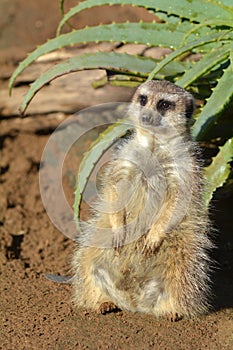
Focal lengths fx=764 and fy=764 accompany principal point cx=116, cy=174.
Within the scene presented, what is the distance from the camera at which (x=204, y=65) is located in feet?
12.8

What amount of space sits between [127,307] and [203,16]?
164 cm

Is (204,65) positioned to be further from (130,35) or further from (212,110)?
(130,35)

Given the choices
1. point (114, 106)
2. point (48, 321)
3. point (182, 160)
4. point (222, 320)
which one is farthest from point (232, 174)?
point (114, 106)

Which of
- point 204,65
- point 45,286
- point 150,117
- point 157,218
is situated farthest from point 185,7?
point 45,286

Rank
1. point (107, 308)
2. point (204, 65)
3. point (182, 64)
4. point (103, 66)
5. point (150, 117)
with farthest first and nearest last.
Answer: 1. point (182, 64)
2. point (103, 66)
3. point (204, 65)
4. point (107, 308)
5. point (150, 117)

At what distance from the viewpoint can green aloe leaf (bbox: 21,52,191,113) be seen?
13.5ft

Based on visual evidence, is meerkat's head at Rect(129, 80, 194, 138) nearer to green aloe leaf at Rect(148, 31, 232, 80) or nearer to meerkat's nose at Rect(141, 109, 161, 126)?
meerkat's nose at Rect(141, 109, 161, 126)

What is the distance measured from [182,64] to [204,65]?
39 cm

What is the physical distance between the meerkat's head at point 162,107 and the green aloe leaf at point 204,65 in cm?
22

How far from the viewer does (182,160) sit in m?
3.58

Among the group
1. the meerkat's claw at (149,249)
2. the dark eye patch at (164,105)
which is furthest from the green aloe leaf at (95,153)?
the meerkat's claw at (149,249)

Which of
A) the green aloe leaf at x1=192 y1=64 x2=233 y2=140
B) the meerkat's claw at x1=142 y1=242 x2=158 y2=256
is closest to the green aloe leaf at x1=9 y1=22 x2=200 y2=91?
the green aloe leaf at x1=192 y1=64 x2=233 y2=140

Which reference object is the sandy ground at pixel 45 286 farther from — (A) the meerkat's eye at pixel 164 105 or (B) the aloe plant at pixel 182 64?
(A) the meerkat's eye at pixel 164 105

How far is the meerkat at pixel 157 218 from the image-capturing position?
11.6 ft
